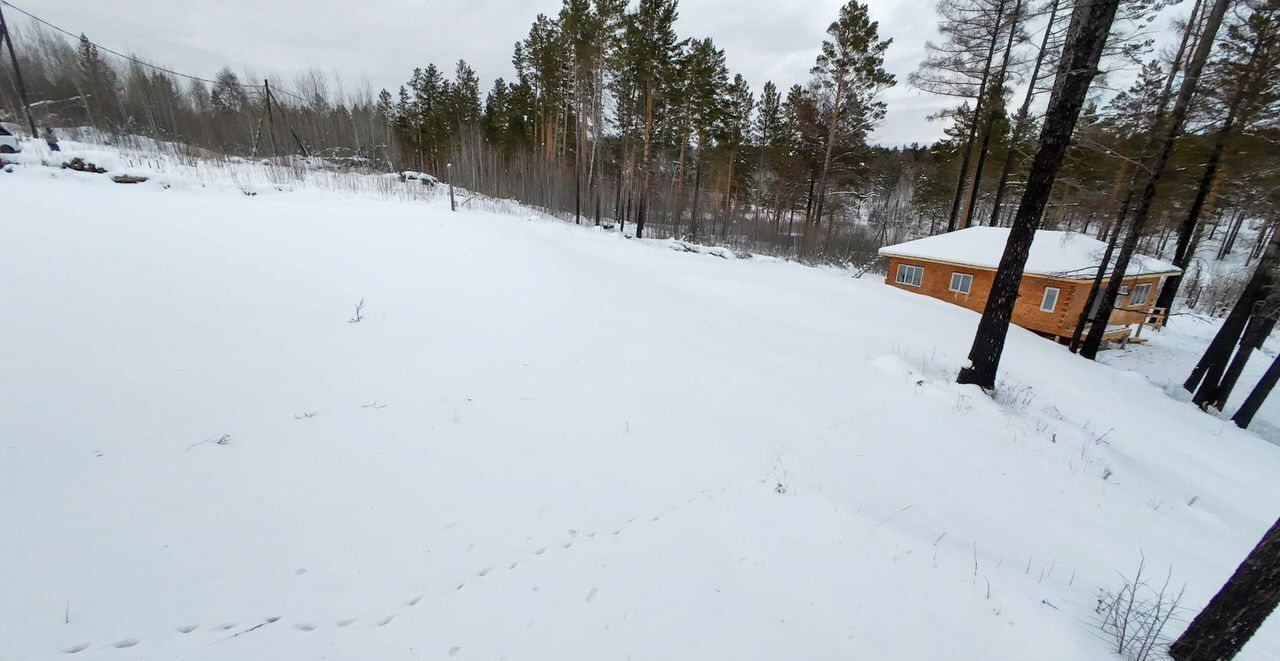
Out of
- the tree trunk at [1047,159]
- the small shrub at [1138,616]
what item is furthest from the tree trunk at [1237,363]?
the small shrub at [1138,616]

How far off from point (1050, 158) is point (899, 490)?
199 inches

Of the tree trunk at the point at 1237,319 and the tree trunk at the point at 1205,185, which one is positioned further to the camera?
the tree trunk at the point at 1205,185

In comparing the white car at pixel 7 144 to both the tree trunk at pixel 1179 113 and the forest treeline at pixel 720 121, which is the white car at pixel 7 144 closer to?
the forest treeline at pixel 720 121

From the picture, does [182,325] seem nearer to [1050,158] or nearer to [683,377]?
[683,377]

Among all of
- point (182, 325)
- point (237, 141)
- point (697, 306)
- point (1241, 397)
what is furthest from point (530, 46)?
point (1241, 397)

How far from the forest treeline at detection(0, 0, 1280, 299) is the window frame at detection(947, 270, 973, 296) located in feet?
→ 12.3

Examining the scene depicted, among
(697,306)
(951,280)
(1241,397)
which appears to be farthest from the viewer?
(951,280)

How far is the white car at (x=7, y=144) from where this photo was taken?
934 centimetres

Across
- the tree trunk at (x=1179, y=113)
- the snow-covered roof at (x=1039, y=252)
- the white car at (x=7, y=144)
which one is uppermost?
the tree trunk at (x=1179, y=113)

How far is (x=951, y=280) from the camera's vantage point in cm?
1830

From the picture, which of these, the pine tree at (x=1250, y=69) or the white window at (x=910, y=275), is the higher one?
the pine tree at (x=1250, y=69)

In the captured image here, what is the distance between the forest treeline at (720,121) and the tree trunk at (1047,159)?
12.7 feet

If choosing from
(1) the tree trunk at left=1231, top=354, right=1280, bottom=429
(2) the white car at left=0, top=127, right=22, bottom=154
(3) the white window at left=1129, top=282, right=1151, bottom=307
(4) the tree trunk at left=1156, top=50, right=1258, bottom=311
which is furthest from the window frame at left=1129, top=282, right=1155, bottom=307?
(2) the white car at left=0, top=127, right=22, bottom=154

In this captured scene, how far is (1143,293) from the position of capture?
18578 millimetres
